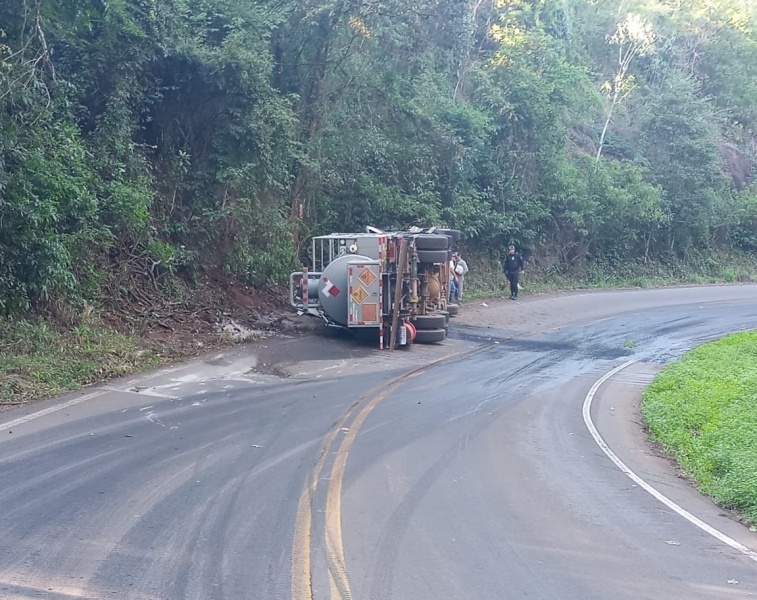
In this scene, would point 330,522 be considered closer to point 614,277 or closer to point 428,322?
point 428,322

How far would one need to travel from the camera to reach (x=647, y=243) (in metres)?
40.0

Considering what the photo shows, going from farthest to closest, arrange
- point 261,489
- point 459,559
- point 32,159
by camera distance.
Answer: point 32,159 < point 261,489 < point 459,559

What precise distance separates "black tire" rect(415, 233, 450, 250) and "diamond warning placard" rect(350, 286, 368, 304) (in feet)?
5.85

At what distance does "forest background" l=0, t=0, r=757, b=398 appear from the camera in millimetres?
15992

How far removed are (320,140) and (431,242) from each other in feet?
22.3

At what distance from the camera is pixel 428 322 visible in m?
19.2

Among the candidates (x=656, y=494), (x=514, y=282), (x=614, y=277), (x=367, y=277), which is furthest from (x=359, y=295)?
(x=614, y=277)

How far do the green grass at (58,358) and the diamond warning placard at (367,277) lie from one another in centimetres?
483

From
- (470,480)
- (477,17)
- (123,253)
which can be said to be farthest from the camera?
(477,17)

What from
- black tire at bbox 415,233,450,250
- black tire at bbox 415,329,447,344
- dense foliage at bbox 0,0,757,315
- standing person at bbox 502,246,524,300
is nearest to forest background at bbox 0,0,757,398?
dense foliage at bbox 0,0,757,315

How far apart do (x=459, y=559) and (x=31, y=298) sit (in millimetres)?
11206

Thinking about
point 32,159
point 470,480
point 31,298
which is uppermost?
point 32,159

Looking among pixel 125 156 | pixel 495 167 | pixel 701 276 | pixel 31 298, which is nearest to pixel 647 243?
pixel 701 276

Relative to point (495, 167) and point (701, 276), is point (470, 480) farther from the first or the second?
point (701, 276)
